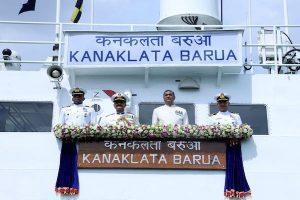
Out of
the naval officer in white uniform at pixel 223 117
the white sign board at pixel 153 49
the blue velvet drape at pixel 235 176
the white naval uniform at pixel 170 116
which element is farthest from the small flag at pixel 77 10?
the blue velvet drape at pixel 235 176

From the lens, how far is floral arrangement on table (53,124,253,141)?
833 cm

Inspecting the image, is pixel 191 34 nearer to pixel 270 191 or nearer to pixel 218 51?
pixel 218 51

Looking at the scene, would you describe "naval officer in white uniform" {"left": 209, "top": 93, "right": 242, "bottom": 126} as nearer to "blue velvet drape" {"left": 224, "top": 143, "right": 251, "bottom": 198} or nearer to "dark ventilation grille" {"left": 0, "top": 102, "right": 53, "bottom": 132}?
"blue velvet drape" {"left": 224, "top": 143, "right": 251, "bottom": 198}

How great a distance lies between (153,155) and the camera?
838 cm

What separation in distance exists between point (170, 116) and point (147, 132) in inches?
24.7

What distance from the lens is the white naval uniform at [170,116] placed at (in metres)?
8.73

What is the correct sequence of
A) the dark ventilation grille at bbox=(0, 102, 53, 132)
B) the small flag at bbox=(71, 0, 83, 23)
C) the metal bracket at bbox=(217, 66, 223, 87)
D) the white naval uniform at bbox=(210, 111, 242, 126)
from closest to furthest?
the white naval uniform at bbox=(210, 111, 242, 126) → the dark ventilation grille at bbox=(0, 102, 53, 132) → the metal bracket at bbox=(217, 66, 223, 87) → the small flag at bbox=(71, 0, 83, 23)

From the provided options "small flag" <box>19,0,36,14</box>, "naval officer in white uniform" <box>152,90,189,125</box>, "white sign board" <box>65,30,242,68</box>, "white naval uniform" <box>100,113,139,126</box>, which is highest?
"small flag" <box>19,0,36,14</box>

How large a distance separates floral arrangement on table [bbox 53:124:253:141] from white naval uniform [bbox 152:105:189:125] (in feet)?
1.08

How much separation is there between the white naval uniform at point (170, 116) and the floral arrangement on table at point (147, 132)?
0.33 m

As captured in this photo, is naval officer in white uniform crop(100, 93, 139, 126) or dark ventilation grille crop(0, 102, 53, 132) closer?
naval officer in white uniform crop(100, 93, 139, 126)

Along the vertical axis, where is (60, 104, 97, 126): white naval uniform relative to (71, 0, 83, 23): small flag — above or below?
below

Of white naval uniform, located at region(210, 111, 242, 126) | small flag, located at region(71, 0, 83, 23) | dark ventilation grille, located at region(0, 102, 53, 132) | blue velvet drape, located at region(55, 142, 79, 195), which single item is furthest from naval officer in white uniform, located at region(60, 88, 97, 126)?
small flag, located at region(71, 0, 83, 23)

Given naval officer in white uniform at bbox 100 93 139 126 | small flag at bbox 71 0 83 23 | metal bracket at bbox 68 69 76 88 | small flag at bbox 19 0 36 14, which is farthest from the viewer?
small flag at bbox 71 0 83 23
